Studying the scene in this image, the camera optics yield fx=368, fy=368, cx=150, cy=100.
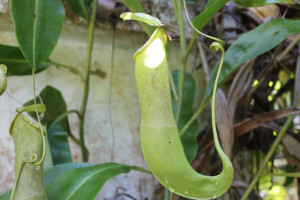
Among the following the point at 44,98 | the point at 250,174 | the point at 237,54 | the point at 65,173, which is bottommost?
the point at 250,174

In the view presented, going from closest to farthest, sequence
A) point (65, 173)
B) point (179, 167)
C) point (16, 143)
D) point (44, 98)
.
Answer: point (179, 167) → point (16, 143) → point (65, 173) → point (44, 98)

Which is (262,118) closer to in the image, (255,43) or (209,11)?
(255,43)

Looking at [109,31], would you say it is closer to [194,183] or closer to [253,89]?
[253,89]

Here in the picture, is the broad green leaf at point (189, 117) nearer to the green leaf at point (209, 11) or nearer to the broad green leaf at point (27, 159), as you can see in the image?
the green leaf at point (209, 11)

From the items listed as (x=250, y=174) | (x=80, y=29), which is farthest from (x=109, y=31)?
(x=250, y=174)

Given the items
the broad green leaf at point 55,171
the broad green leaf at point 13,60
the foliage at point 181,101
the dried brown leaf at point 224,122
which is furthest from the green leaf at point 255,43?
the broad green leaf at point 13,60

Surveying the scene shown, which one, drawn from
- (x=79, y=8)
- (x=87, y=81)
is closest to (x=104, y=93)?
(x=87, y=81)

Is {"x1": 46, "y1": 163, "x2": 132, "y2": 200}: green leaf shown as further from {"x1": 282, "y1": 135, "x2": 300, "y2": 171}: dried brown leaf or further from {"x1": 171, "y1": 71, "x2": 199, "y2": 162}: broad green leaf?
{"x1": 282, "y1": 135, "x2": 300, "y2": 171}: dried brown leaf
